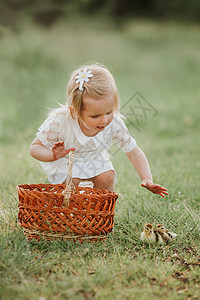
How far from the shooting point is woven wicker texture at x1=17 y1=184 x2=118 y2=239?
2.20 m

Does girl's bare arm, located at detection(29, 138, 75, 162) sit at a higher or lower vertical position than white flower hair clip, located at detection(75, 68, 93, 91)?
lower

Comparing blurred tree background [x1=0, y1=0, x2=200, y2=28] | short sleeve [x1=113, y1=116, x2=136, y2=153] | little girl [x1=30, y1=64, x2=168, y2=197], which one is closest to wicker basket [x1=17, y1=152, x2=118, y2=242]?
little girl [x1=30, y1=64, x2=168, y2=197]

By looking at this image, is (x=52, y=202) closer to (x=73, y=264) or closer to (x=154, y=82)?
(x=73, y=264)

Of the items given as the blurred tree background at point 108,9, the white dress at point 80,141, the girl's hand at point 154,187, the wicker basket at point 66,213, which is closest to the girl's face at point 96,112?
the white dress at point 80,141

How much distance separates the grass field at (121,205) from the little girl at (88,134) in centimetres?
31

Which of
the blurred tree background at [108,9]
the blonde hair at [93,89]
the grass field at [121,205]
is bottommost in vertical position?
the grass field at [121,205]

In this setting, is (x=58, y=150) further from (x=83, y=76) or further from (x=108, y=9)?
(x=108, y=9)

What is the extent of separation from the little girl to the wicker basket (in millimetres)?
239

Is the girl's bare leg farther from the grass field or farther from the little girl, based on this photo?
the grass field

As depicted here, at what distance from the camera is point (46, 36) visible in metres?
12.7

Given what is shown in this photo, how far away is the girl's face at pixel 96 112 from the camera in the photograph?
2316mm

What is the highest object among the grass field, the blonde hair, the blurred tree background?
the blurred tree background

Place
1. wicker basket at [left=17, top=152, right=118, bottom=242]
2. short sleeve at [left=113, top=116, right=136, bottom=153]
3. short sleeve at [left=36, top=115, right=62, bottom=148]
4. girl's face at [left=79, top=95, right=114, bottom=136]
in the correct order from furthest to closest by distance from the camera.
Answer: short sleeve at [left=113, top=116, right=136, bottom=153]
short sleeve at [left=36, top=115, right=62, bottom=148]
girl's face at [left=79, top=95, right=114, bottom=136]
wicker basket at [left=17, top=152, right=118, bottom=242]

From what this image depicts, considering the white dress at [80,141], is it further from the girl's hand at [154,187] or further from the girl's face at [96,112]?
the girl's hand at [154,187]
